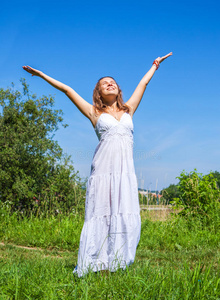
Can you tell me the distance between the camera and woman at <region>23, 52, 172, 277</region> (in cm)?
271

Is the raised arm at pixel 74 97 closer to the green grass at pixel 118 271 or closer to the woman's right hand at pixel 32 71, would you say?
the woman's right hand at pixel 32 71

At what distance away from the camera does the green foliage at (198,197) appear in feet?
20.0

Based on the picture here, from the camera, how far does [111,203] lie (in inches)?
109

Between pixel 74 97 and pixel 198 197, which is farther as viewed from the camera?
pixel 198 197

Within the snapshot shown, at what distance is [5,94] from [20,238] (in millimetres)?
4535

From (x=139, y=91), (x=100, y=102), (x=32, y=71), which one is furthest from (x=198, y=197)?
(x=32, y=71)

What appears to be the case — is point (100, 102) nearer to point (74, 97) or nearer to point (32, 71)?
point (74, 97)

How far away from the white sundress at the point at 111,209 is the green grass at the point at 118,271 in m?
0.15

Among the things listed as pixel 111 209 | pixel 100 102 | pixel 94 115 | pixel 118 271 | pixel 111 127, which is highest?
pixel 100 102

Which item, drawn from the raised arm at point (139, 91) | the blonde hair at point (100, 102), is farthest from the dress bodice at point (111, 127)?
the raised arm at point (139, 91)

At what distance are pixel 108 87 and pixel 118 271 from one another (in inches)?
67.4

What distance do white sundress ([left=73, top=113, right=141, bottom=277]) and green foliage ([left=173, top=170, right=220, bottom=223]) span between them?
142 inches

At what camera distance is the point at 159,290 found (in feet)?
6.96

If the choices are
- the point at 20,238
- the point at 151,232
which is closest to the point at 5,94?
the point at 20,238
